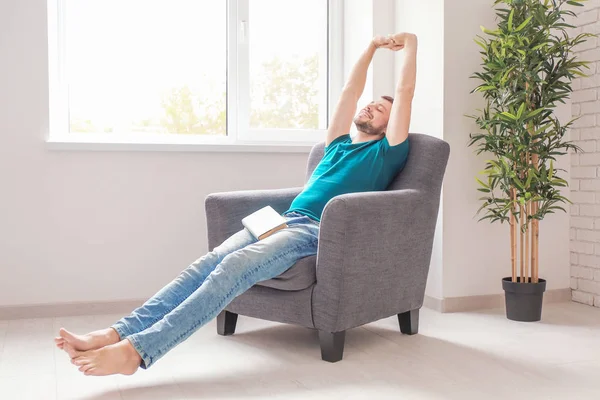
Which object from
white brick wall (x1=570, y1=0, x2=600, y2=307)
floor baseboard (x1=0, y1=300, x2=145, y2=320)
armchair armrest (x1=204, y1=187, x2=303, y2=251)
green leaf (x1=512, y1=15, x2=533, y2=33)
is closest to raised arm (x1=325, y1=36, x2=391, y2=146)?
armchair armrest (x1=204, y1=187, x2=303, y2=251)

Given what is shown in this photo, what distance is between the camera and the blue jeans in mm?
2072

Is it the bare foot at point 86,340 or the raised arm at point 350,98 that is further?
the raised arm at point 350,98

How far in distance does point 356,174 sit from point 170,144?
1.17 meters

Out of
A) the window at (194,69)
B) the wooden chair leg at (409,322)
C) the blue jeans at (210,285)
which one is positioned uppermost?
the window at (194,69)

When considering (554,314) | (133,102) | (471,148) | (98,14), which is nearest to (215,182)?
(133,102)

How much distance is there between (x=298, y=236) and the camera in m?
2.48

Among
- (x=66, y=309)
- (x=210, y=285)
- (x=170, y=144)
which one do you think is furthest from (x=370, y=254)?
(x=66, y=309)

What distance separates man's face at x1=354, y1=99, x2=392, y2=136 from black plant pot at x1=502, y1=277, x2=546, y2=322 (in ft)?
3.32

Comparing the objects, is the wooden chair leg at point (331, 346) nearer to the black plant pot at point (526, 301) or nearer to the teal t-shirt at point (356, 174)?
the teal t-shirt at point (356, 174)

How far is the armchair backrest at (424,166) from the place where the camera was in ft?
8.88

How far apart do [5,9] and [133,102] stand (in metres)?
0.79

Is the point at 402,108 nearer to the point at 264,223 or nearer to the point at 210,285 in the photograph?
the point at 264,223

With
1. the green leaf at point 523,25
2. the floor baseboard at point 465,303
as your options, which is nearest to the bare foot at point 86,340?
the floor baseboard at point 465,303

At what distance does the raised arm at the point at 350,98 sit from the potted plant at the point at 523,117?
533mm
